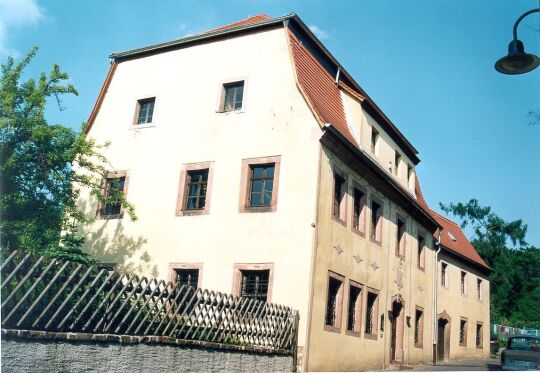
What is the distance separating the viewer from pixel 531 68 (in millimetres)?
8906

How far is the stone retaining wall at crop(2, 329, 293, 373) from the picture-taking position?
6953mm

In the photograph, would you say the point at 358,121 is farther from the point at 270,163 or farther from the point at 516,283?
the point at 516,283

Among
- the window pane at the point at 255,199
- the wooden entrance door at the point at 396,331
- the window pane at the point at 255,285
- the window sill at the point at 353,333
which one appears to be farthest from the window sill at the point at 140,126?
the wooden entrance door at the point at 396,331

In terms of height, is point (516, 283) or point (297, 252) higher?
point (516, 283)

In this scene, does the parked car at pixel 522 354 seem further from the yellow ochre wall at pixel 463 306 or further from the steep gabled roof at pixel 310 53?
the yellow ochre wall at pixel 463 306

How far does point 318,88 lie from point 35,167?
877 cm

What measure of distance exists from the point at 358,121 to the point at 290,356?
8775 millimetres

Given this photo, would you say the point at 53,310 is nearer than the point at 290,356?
Yes

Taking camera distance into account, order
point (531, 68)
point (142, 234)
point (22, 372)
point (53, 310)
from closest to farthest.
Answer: point (22, 372) → point (53, 310) → point (531, 68) → point (142, 234)

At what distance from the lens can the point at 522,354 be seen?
49.8 feet

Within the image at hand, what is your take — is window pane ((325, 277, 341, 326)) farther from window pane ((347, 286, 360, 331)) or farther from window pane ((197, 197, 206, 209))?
window pane ((197, 197, 206, 209))

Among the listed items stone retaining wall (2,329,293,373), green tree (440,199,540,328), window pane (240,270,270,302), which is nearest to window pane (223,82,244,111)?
window pane (240,270,270,302)

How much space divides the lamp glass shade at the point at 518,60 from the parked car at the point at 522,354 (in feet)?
30.1

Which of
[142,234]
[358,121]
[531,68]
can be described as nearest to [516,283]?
[358,121]
